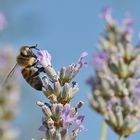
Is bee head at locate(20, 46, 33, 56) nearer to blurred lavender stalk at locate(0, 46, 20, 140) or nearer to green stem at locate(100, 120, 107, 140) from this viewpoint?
green stem at locate(100, 120, 107, 140)

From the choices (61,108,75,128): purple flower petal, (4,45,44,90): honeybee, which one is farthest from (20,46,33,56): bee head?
(61,108,75,128): purple flower petal

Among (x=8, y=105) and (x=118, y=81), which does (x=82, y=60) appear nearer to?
(x=118, y=81)

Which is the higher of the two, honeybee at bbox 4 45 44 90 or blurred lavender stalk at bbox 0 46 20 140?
blurred lavender stalk at bbox 0 46 20 140

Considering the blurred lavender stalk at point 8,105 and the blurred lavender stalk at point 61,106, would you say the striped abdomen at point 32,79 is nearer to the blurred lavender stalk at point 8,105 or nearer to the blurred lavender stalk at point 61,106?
the blurred lavender stalk at point 61,106

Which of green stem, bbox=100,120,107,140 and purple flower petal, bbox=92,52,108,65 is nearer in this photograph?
green stem, bbox=100,120,107,140

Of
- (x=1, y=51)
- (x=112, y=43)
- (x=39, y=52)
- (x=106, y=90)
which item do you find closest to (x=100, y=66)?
(x=112, y=43)

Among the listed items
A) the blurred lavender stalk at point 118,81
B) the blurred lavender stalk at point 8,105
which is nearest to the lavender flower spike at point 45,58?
the blurred lavender stalk at point 118,81

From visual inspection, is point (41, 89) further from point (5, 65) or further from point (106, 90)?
point (5, 65)
